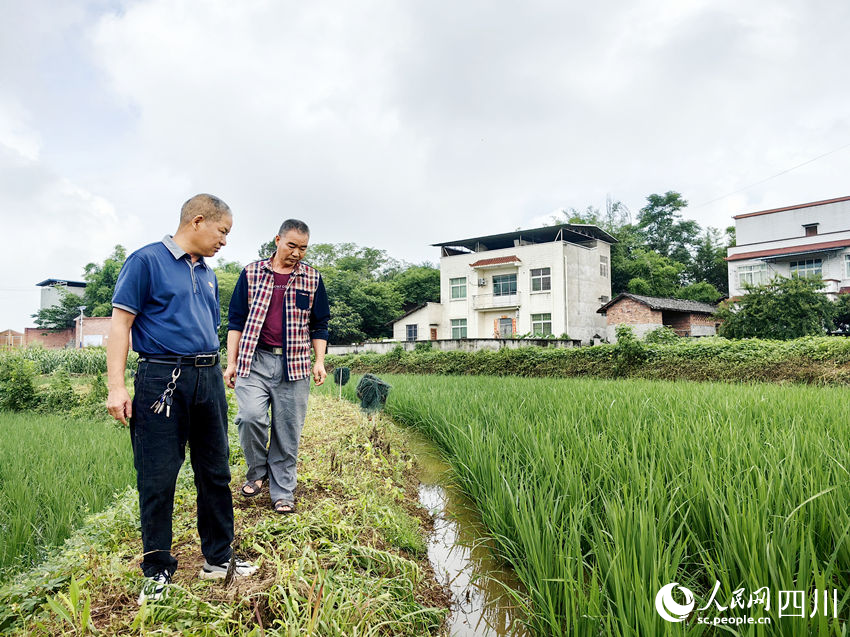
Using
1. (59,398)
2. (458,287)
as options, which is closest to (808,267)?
(458,287)

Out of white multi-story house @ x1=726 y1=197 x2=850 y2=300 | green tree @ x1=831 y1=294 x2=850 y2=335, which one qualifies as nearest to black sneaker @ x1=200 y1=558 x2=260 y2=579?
green tree @ x1=831 y1=294 x2=850 y2=335

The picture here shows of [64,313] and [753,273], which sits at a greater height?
[753,273]

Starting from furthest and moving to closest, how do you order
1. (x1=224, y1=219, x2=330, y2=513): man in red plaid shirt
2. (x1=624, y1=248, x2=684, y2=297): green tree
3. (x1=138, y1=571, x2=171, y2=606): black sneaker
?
(x1=624, y1=248, x2=684, y2=297): green tree → (x1=224, y1=219, x2=330, y2=513): man in red plaid shirt → (x1=138, y1=571, x2=171, y2=606): black sneaker

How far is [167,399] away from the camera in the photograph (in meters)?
1.68

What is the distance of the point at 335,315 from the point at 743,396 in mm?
20699

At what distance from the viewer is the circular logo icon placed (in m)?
1.43

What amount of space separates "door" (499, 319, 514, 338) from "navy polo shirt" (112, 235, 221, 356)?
22.2 metres

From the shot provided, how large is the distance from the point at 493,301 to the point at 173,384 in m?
22.6

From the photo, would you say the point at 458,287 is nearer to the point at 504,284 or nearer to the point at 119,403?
the point at 504,284

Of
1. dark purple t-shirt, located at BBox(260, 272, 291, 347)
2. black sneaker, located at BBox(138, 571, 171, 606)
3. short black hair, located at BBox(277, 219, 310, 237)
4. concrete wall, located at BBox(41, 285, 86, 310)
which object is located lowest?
black sneaker, located at BBox(138, 571, 171, 606)

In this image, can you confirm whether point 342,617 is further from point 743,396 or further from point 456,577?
point 743,396

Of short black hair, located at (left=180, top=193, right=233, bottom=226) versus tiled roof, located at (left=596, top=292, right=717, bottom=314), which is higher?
tiled roof, located at (left=596, top=292, right=717, bottom=314)

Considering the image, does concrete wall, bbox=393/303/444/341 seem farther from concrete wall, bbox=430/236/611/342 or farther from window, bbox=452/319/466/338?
window, bbox=452/319/466/338

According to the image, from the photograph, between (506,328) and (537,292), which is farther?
(506,328)
